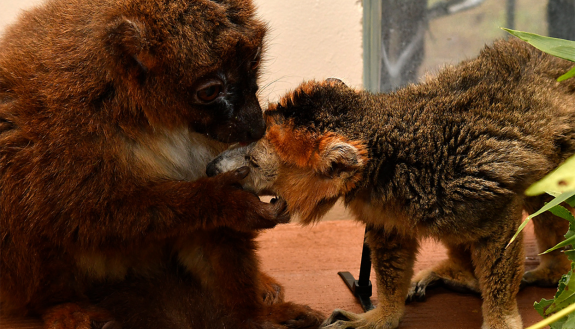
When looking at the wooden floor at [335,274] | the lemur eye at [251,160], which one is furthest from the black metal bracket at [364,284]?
the lemur eye at [251,160]

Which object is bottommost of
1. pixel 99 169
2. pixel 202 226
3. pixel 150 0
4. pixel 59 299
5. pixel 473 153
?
pixel 59 299

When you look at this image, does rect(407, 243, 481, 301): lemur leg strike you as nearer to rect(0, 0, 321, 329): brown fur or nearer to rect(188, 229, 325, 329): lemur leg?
rect(188, 229, 325, 329): lemur leg

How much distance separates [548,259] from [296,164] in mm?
1896

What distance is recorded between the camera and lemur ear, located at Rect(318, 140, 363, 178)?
9.65ft

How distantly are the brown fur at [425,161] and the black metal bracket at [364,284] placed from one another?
17 centimetres

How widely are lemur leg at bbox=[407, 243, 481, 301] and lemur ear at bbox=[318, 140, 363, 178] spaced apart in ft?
3.67

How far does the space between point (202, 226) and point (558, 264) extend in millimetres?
2354

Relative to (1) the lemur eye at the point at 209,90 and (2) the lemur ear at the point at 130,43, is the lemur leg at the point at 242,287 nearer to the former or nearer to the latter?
(1) the lemur eye at the point at 209,90

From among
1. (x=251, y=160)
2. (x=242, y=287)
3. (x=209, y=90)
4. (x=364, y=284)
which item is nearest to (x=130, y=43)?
(x=209, y=90)

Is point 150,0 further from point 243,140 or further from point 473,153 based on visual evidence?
point 473,153

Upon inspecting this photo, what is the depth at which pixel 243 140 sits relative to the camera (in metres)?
3.03

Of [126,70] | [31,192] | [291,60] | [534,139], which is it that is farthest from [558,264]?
[31,192]

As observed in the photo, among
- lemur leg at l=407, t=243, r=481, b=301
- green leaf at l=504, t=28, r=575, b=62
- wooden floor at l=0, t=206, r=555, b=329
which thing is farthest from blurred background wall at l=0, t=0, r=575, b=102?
green leaf at l=504, t=28, r=575, b=62

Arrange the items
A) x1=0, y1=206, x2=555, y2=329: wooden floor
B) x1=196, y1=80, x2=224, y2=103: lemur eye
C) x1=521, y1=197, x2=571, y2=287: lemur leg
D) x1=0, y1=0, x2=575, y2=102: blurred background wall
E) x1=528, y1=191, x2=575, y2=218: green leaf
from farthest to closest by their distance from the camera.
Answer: x1=0, y1=0, x2=575, y2=102: blurred background wall
x1=521, y1=197, x2=571, y2=287: lemur leg
x1=0, y1=206, x2=555, y2=329: wooden floor
x1=196, y1=80, x2=224, y2=103: lemur eye
x1=528, y1=191, x2=575, y2=218: green leaf
